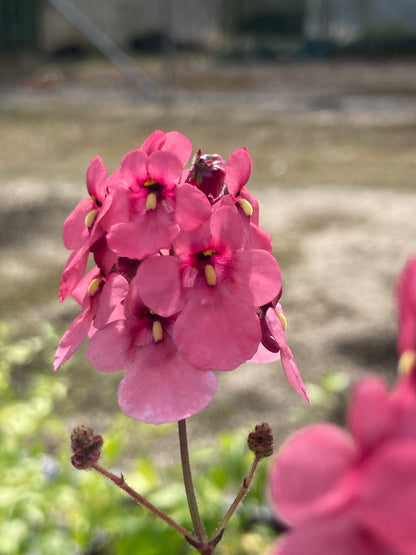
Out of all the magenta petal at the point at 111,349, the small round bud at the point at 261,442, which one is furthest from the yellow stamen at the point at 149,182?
the small round bud at the point at 261,442

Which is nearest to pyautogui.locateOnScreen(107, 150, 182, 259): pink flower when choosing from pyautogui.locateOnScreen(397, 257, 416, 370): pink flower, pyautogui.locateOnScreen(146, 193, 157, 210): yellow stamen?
→ pyautogui.locateOnScreen(146, 193, 157, 210): yellow stamen

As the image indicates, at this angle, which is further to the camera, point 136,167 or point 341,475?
point 136,167

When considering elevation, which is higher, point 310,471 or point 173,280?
point 310,471

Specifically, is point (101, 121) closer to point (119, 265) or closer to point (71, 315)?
point (71, 315)

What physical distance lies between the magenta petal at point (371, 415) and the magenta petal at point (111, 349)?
36 cm

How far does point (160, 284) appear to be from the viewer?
0.57 meters

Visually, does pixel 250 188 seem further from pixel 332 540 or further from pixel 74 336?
pixel 332 540

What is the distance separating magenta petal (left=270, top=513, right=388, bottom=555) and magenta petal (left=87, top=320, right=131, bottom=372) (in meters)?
0.35

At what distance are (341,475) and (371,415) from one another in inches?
0.9

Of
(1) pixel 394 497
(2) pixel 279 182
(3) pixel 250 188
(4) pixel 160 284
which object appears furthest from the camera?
(2) pixel 279 182

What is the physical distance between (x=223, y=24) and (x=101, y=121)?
775 centimetres

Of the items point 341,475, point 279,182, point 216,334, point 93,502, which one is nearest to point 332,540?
point 341,475

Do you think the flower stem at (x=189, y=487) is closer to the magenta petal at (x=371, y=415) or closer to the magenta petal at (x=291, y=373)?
the magenta petal at (x=291, y=373)

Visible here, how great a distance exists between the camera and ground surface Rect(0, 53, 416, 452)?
2900 mm
